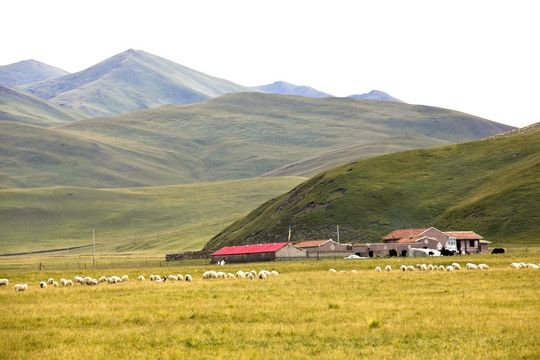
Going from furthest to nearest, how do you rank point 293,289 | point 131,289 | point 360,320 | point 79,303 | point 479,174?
1. point 479,174
2. point 131,289
3. point 293,289
4. point 79,303
5. point 360,320

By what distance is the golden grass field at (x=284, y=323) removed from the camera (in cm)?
2280

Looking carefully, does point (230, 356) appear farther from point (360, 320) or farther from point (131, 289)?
point (131, 289)

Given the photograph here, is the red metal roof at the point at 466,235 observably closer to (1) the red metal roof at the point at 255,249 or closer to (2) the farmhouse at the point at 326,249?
(2) the farmhouse at the point at 326,249

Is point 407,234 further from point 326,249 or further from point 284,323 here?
point 284,323

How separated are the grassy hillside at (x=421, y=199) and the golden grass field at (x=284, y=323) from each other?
283ft

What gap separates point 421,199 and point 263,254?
61365 millimetres

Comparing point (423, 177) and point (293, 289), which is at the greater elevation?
point (423, 177)

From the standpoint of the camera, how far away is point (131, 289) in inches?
1919

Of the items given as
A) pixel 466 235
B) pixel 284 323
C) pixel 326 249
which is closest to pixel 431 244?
pixel 466 235

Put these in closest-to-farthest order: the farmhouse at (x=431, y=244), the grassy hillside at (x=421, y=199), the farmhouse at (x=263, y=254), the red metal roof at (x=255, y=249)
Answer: the farmhouse at (x=263, y=254), the red metal roof at (x=255, y=249), the farmhouse at (x=431, y=244), the grassy hillside at (x=421, y=199)

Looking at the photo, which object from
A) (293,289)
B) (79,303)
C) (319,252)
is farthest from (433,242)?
(79,303)

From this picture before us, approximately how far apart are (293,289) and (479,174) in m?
137

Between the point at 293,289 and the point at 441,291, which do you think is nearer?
the point at 441,291

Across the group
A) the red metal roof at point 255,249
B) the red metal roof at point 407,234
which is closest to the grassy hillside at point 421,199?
the red metal roof at point 407,234
